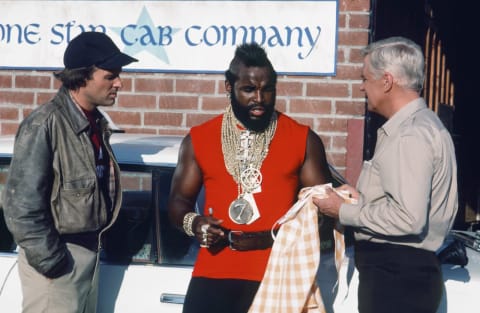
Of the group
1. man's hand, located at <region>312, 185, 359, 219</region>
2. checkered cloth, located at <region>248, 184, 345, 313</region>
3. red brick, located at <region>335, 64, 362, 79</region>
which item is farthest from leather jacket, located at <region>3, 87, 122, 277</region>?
red brick, located at <region>335, 64, 362, 79</region>

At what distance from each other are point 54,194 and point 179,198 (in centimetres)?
52

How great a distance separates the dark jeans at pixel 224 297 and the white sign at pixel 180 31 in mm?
3304

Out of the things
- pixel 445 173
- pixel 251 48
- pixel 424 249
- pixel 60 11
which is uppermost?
pixel 60 11

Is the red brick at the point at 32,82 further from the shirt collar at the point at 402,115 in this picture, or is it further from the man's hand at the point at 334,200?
the shirt collar at the point at 402,115

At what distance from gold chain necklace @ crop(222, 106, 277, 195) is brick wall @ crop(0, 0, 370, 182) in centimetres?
285

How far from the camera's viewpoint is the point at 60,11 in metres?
6.89

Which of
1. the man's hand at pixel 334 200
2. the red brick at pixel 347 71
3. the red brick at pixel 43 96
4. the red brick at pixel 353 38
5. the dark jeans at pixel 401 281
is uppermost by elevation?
the red brick at pixel 353 38

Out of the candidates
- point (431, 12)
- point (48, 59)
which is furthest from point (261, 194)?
point (431, 12)

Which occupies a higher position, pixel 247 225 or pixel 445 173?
pixel 445 173

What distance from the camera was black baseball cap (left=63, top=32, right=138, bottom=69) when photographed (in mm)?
3744

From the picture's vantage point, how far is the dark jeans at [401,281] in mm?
3328

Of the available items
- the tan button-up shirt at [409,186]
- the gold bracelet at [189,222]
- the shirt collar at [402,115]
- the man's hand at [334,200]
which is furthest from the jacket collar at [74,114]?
the shirt collar at [402,115]

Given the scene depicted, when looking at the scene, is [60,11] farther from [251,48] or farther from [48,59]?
[251,48]

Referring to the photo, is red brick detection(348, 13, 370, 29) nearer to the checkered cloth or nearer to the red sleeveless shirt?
the red sleeveless shirt
